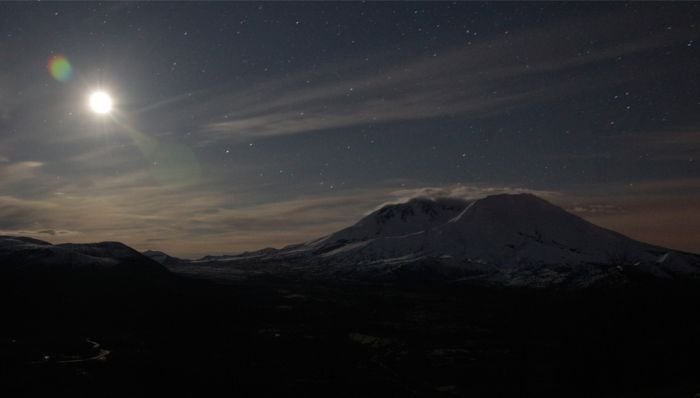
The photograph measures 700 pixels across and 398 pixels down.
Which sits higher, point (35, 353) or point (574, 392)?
point (35, 353)

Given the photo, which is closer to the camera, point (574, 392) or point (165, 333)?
point (574, 392)

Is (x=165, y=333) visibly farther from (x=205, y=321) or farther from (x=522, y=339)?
(x=522, y=339)

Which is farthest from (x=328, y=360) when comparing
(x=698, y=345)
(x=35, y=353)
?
(x=698, y=345)

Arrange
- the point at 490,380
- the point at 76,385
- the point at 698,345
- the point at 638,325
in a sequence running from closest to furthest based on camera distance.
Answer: the point at 76,385 < the point at 490,380 < the point at 698,345 < the point at 638,325

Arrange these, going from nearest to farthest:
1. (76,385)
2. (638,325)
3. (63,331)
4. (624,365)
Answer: (76,385) < (624,365) < (63,331) < (638,325)

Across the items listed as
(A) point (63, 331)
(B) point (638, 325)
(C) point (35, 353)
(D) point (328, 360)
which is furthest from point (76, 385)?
(B) point (638, 325)

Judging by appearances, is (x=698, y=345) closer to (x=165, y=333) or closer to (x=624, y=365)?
(x=624, y=365)

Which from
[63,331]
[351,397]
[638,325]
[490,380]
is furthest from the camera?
[638,325]

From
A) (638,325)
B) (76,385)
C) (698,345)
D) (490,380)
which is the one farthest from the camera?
(638,325)

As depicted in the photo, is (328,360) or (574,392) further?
(328,360)
